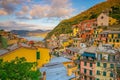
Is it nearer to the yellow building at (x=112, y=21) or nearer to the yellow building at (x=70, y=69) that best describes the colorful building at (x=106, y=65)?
the yellow building at (x=70, y=69)

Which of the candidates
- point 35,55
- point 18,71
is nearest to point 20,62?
point 18,71

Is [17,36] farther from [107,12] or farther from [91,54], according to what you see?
[107,12]

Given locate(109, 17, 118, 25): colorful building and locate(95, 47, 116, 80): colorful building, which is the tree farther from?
locate(109, 17, 118, 25): colorful building

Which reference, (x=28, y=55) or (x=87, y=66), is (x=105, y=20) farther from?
(x=28, y=55)

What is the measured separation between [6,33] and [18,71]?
5092 mm

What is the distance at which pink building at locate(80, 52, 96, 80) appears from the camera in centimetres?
1128

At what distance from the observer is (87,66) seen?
11508 millimetres

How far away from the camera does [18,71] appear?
175 inches

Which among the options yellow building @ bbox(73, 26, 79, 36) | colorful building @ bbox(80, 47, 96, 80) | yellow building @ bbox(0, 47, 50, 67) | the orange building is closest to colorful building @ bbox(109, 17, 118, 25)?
the orange building

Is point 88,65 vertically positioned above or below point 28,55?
below

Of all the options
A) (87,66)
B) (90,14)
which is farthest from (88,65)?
(90,14)

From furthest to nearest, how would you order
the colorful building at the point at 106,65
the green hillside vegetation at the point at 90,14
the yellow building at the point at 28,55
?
the green hillside vegetation at the point at 90,14 → the colorful building at the point at 106,65 → the yellow building at the point at 28,55

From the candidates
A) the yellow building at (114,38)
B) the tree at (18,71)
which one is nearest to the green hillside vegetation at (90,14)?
the yellow building at (114,38)

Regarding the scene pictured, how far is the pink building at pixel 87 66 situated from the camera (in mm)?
11281
